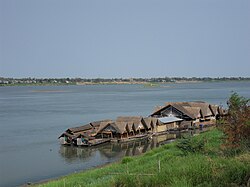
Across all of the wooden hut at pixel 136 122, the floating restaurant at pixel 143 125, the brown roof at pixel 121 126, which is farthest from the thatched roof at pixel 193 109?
the brown roof at pixel 121 126

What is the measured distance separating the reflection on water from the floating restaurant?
3.83ft

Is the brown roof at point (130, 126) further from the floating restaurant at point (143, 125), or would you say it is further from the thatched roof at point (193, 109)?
the thatched roof at point (193, 109)

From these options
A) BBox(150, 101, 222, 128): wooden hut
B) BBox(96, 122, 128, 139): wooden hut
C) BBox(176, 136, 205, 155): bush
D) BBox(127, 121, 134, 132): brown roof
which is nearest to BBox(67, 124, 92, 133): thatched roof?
BBox(96, 122, 128, 139): wooden hut

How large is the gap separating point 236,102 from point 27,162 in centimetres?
1780

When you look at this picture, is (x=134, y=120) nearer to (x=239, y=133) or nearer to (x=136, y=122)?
(x=136, y=122)

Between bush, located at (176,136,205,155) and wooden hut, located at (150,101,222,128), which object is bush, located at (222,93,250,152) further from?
wooden hut, located at (150,101,222,128)

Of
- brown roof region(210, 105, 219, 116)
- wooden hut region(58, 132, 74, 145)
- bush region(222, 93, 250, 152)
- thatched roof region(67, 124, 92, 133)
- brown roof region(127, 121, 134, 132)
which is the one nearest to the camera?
bush region(222, 93, 250, 152)

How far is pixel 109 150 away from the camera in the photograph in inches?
1438

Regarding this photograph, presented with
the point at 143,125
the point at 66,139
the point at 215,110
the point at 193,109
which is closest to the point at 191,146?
the point at 66,139

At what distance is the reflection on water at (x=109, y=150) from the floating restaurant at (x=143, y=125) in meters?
1.17

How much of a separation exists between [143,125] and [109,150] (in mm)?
8932

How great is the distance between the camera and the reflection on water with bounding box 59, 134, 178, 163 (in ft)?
111

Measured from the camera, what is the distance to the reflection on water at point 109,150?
111ft

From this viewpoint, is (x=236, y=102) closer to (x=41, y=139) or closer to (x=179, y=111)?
(x=41, y=139)
